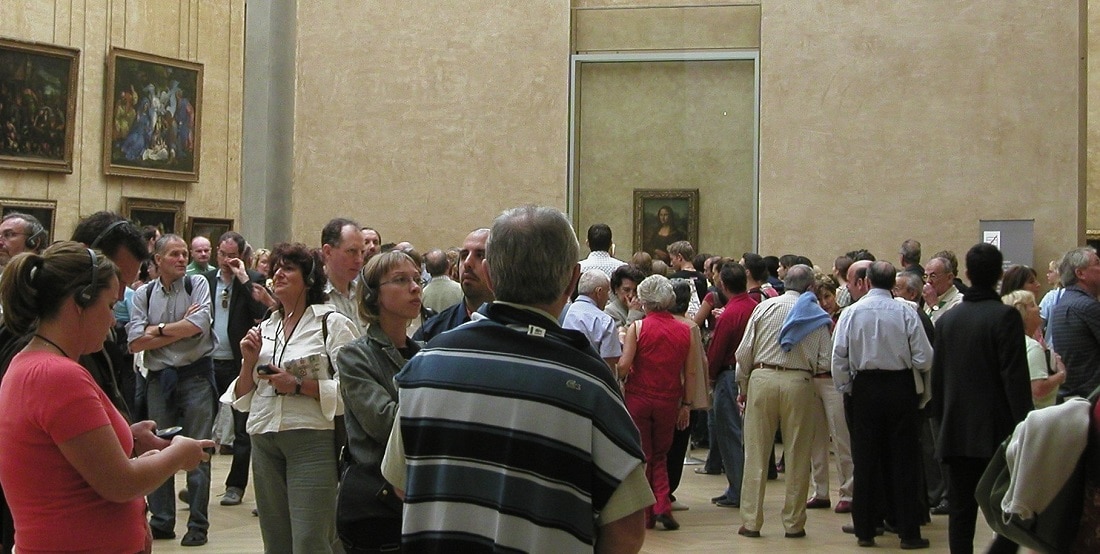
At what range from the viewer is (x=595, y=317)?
8.19 m

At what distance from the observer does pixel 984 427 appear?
6.48m

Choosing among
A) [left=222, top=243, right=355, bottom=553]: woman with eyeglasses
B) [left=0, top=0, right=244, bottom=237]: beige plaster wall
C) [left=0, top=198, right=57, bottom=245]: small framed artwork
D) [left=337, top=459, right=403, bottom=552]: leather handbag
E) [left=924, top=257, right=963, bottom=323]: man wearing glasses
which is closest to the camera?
[left=337, top=459, right=403, bottom=552]: leather handbag

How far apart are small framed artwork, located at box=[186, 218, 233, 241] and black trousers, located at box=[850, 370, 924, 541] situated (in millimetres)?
14957

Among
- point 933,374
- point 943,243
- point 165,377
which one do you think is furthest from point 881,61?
point 165,377

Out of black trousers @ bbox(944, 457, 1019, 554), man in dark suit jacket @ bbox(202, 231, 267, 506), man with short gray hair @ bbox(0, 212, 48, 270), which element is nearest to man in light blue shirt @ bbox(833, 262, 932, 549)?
black trousers @ bbox(944, 457, 1019, 554)

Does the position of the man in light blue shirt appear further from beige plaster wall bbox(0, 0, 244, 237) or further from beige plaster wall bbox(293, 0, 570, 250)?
beige plaster wall bbox(0, 0, 244, 237)

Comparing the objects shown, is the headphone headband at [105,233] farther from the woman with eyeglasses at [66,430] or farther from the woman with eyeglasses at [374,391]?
the woman with eyeglasses at [66,430]

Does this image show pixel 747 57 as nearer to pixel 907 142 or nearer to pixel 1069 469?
pixel 907 142

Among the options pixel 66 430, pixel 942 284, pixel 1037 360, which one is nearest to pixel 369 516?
pixel 66 430

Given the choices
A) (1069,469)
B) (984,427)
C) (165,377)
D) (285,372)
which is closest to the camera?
(1069,469)

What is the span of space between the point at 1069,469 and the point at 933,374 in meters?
4.23

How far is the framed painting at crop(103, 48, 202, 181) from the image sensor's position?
19.5 meters

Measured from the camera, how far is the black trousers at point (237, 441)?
31.0 ft

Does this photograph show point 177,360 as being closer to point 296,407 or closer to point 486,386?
point 296,407
